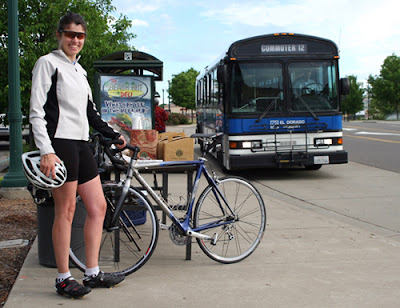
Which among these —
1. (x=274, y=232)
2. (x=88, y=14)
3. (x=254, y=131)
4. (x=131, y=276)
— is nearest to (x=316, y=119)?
(x=254, y=131)

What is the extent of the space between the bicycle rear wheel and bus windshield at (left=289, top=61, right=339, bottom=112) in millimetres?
7359

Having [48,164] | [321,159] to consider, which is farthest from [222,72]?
[48,164]

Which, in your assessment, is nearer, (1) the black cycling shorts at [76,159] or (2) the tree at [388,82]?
(1) the black cycling shorts at [76,159]

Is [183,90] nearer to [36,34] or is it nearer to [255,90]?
[36,34]

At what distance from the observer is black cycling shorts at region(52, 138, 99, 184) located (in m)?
3.71

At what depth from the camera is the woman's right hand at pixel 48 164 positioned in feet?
11.7

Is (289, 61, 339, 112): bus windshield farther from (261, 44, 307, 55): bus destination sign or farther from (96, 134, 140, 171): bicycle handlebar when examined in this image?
(96, 134, 140, 171): bicycle handlebar

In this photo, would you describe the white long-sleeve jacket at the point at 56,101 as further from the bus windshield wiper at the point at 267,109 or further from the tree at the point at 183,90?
the tree at the point at 183,90

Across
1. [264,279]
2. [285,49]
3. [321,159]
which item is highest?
[285,49]

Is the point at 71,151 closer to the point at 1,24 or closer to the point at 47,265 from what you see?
the point at 47,265

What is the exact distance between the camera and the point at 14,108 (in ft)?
27.5

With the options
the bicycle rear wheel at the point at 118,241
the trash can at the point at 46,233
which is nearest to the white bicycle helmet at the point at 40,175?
the bicycle rear wheel at the point at 118,241

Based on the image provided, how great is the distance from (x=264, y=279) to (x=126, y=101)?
8.45m

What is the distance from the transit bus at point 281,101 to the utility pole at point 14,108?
4.22 metres
